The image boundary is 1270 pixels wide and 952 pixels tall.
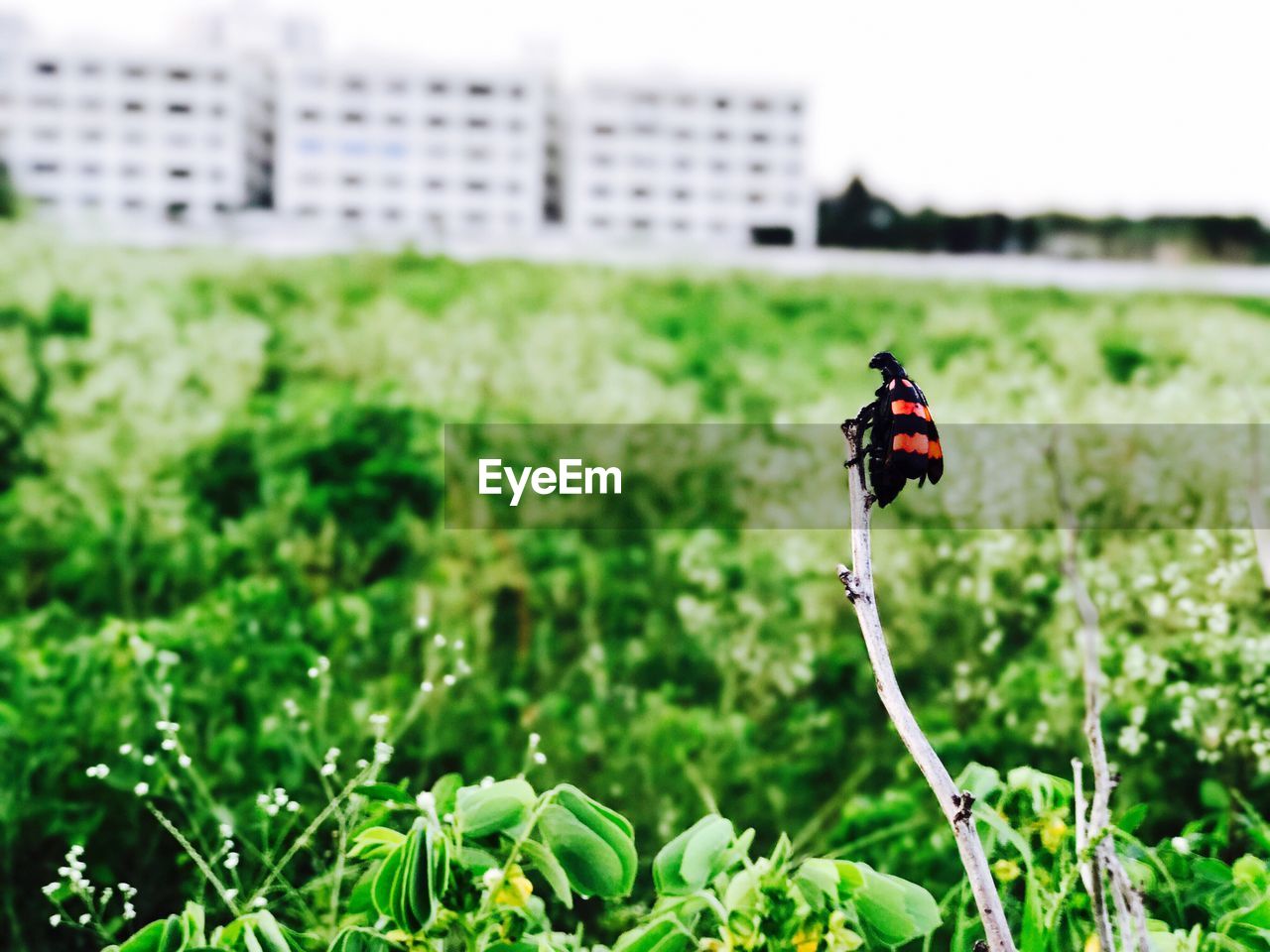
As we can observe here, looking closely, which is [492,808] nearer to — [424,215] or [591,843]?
[591,843]

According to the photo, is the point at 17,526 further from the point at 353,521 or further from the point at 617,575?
the point at 617,575

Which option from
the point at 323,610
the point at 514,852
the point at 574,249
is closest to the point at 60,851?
the point at 323,610

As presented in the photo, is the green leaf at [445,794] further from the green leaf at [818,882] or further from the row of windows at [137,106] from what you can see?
the row of windows at [137,106]

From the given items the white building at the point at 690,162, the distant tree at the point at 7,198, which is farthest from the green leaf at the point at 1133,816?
the white building at the point at 690,162

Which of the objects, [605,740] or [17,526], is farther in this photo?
[17,526]

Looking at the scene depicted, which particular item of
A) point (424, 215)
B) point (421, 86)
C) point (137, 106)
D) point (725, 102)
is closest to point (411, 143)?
point (421, 86)

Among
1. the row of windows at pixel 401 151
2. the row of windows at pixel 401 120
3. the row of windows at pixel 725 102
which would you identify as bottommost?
the row of windows at pixel 401 151

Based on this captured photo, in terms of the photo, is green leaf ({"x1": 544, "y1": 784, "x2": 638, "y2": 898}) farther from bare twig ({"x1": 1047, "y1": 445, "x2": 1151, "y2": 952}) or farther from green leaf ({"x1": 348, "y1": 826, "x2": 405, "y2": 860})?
bare twig ({"x1": 1047, "y1": 445, "x2": 1151, "y2": 952})
